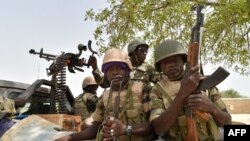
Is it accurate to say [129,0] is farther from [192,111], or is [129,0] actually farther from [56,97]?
[192,111]

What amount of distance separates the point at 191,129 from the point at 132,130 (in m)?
0.39

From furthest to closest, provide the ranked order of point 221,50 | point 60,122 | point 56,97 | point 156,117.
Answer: point 221,50
point 56,97
point 60,122
point 156,117

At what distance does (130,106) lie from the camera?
280 centimetres

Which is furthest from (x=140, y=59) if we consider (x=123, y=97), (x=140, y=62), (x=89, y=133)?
(x=123, y=97)

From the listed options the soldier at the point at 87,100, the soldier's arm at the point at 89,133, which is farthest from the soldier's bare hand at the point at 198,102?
the soldier at the point at 87,100

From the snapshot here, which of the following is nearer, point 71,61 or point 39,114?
point 39,114

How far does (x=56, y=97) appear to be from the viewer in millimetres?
4547

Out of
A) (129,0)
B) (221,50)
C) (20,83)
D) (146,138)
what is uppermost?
(129,0)

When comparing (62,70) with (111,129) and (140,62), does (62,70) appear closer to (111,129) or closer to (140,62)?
(140,62)

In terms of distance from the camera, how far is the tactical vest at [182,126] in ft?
8.25

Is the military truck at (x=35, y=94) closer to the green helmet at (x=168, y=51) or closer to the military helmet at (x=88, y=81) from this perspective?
the military helmet at (x=88, y=81)

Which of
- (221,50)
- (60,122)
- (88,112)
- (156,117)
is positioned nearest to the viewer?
(156,117)

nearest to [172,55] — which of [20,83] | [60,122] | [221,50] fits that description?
[60,122]

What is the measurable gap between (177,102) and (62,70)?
2632 mm
